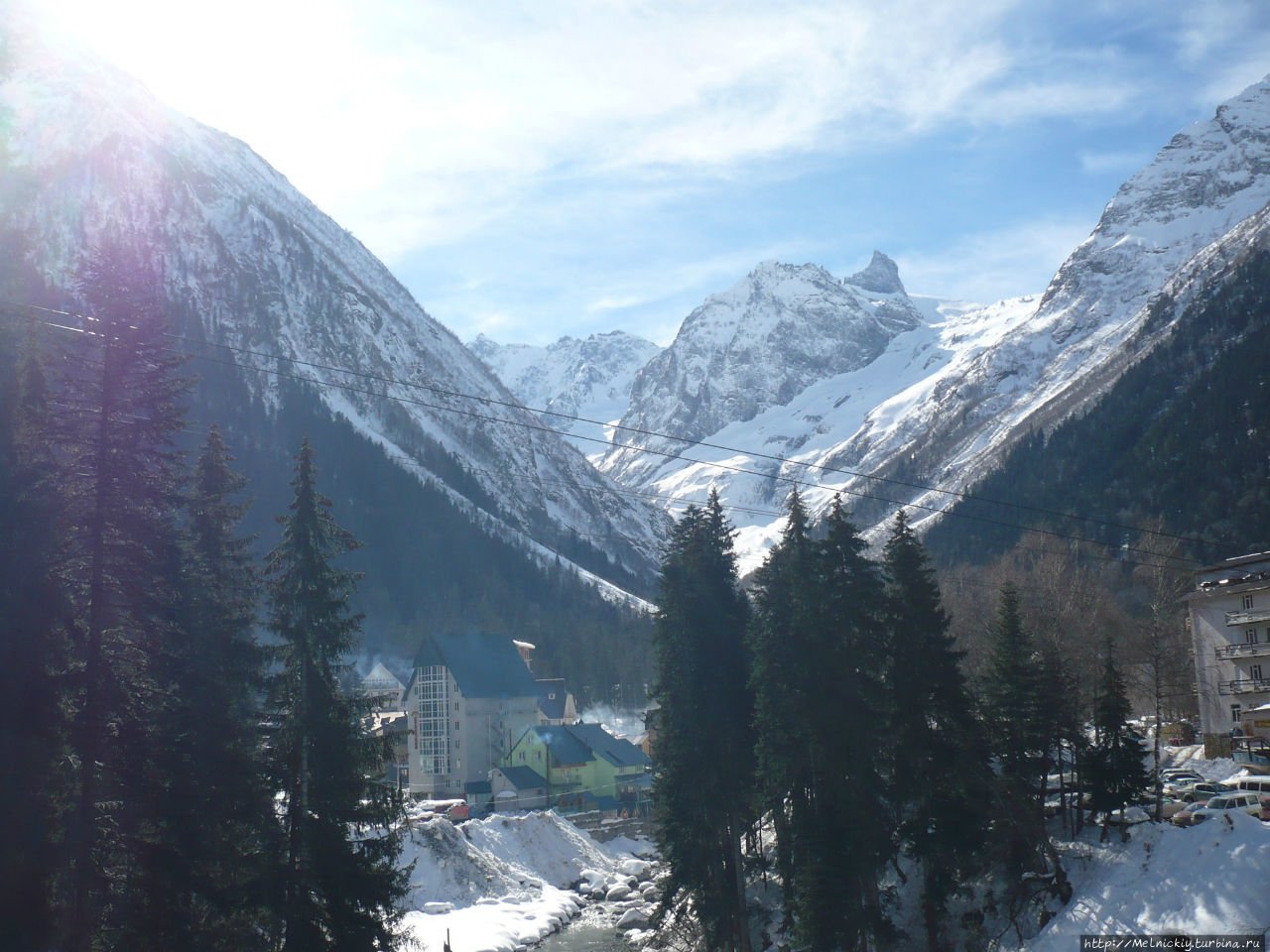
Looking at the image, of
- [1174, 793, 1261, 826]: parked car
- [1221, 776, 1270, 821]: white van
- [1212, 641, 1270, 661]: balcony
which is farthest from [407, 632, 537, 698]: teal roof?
[1174, 793, 1261, 826]: parked car

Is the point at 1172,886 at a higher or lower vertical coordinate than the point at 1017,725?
lower

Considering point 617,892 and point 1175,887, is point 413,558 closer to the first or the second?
point 617,892

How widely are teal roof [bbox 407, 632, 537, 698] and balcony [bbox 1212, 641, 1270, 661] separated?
60059 millimetres

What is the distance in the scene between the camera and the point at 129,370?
2414 cm

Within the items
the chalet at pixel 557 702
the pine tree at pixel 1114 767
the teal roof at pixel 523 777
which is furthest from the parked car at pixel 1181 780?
the chalet at pixel 557 702

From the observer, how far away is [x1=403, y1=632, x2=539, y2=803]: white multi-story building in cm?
9700

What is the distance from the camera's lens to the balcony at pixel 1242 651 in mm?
57594

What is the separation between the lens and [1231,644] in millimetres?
59719

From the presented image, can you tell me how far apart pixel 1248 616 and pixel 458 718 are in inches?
2466

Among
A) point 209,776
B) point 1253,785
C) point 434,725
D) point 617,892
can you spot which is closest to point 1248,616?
point 1253,785

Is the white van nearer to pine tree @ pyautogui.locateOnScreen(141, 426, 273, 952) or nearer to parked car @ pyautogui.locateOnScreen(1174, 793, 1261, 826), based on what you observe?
parked car @ pyautogui.locateOnScreen(1174, 793, 1261, 826)

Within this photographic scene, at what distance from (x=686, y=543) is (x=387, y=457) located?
16319 cm

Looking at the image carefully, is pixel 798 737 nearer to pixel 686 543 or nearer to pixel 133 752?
pixel 686 543

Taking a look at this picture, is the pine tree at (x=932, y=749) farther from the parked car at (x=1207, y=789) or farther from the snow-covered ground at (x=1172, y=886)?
the parked car at (x=1207, y=789)
